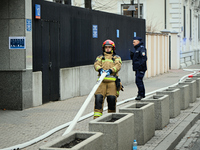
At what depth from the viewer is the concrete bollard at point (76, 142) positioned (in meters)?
5.65

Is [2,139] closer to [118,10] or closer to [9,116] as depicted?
[9,116]

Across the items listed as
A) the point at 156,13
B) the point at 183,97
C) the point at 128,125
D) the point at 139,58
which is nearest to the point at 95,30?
the point at 139,58

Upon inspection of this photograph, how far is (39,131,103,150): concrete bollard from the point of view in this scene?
5652 mm

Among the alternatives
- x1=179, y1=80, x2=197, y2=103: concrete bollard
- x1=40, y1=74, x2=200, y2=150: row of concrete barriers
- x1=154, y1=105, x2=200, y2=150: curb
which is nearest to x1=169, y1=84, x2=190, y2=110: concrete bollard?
x1=40, y1=74, x2=200, y2=150: row of concrete barriers

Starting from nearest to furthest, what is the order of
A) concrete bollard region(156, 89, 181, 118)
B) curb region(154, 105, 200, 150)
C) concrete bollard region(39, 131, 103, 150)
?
concrete bollard region(39, 131, 103, 150)
curb region(154, 105, 200, 150)
concrete bollard region(156, 89, 181, 118)

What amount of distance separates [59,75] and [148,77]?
1096 centimetres

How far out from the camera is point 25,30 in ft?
43.7

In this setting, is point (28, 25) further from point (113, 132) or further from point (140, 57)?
point (113, 132)

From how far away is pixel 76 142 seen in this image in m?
6.23

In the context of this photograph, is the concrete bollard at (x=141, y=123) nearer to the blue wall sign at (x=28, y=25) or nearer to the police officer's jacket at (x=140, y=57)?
the blue wall sign at (x=28, y=25)

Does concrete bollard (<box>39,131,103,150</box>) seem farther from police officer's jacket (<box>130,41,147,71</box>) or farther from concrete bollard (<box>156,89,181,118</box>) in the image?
police officer's jacket (<box>130,41,147,71</box>)

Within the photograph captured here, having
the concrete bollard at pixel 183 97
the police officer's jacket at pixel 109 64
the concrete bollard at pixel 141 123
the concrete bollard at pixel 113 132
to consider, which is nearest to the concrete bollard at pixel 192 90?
the concrete bollard at pixel 183 97

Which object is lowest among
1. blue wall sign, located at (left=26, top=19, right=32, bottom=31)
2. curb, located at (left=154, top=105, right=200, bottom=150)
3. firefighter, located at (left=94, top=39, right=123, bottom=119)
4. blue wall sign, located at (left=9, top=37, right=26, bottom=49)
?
curb, located at (left=154, top=105, right=200, bottom=150)

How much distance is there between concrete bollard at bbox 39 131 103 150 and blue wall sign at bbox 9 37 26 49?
7287 mm
